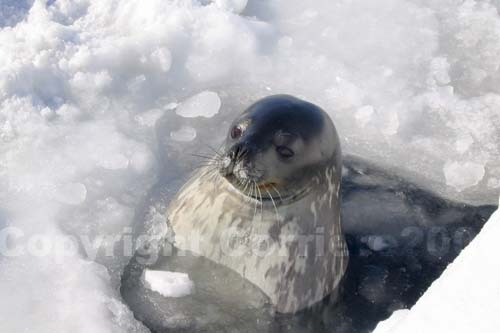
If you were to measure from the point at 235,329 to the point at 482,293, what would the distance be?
1.49m

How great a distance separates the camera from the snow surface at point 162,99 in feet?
11.2

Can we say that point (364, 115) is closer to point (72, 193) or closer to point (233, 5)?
point (233, 5)

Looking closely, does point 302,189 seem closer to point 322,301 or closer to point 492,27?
point 322,301

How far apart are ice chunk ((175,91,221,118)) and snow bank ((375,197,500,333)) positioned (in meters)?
2.46

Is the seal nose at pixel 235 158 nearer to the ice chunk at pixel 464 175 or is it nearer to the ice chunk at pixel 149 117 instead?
the ice chunk at pixel 149 117

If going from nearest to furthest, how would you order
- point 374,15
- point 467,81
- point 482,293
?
1. point 482,293
2. point 467,81
3. point 374,15

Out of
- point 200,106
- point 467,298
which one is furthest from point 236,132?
point 467,298

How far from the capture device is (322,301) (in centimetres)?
351

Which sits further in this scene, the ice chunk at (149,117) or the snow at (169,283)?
the ice chunk at (149,117)

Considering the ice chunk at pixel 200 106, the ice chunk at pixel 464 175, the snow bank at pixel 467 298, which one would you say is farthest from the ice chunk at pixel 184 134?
the snow bank at pixel 467 298

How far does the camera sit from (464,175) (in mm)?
4359

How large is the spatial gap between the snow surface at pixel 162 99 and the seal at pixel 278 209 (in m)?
0.46

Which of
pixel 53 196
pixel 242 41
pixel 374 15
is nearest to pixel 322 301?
pixel 53 196

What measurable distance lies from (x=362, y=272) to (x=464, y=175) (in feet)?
3.34
